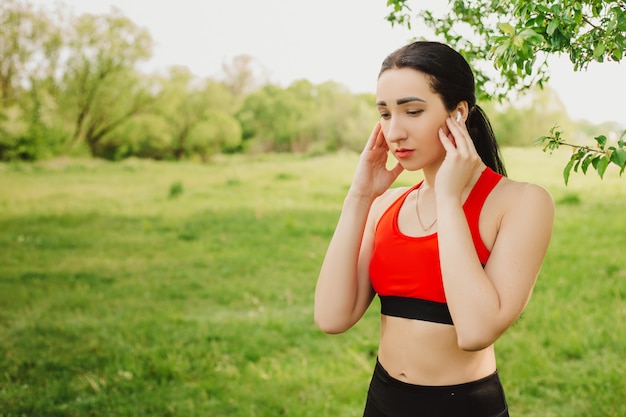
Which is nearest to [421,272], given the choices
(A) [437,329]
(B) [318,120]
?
(A) [437,329]

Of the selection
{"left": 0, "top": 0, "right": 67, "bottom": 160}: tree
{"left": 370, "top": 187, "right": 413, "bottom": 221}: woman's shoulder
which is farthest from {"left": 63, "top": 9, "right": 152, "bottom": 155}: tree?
{"left": 370, "top": 187, "right": 413, "bottom": 221}: woman's shoulder

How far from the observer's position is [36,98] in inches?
528

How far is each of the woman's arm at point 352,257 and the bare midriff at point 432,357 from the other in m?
0.19

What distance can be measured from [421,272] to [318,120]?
16.1 meters

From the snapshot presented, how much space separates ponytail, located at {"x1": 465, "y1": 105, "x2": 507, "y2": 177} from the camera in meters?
2.20

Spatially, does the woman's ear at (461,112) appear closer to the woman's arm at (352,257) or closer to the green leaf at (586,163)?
the woman's arm at (352,257)

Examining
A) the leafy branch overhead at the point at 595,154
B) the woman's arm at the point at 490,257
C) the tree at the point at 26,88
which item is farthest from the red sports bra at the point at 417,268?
the tree at the point at 26,88

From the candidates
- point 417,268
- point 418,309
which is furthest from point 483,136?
point 418,309

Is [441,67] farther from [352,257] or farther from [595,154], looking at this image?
[352,257]

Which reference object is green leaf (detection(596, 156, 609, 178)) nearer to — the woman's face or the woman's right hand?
the woman's face

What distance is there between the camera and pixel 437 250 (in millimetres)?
1921

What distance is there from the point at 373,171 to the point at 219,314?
4629 mm

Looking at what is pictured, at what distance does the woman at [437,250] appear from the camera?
176 cm

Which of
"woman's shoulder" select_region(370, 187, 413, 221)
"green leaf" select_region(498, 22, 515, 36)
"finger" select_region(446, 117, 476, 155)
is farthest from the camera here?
"woman's shoulder" select_region(370, 187, 413, 221)
